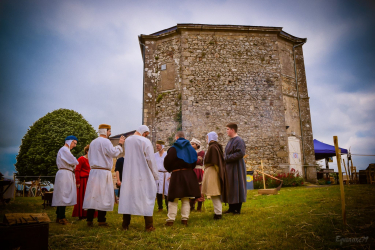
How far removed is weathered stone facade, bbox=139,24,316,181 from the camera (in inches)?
594

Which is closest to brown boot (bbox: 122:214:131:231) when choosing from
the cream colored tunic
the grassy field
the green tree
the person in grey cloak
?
the grassy field

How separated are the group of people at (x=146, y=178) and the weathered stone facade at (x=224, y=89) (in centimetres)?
900

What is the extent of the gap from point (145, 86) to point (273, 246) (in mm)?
14351

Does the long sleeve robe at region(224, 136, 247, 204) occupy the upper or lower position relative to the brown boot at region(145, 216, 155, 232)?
upper

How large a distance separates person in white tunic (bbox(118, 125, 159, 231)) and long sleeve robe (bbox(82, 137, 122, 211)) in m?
0.58

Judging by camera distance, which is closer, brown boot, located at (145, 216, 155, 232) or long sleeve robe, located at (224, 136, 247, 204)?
brown boot, located at (145, 216, 155, 232)

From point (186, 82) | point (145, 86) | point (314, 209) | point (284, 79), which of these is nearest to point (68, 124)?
point (145, 86)

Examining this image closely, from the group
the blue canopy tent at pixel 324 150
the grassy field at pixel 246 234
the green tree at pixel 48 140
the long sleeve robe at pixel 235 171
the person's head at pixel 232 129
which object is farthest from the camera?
the green tree at pixel 48 140

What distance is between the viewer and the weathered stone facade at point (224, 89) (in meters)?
15.1

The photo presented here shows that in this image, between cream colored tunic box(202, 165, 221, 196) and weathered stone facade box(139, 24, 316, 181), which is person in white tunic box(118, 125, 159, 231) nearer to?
cream colored tunic box(202, 165, 221, 196)

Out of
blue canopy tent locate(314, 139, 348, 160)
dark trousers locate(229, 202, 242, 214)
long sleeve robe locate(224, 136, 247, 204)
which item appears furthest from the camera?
blue canopy tent locate(314, 139, 348, 160)

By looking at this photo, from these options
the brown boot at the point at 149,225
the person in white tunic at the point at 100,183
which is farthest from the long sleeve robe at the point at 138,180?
the person in white tunic at the point at 100,183

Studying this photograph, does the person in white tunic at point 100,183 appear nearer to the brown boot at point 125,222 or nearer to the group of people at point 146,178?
the group of people at point 146,178

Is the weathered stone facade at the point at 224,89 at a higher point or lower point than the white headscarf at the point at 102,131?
higher
